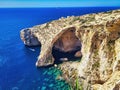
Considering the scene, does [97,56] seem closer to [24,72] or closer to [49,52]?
[24,72]

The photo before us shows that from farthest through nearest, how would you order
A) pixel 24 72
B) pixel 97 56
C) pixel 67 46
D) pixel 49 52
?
1. pixel 67 46
2. pixel 49 52
3. pixel 24 72
4. pixel 97 56

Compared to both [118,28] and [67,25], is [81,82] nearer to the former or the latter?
[118,28]

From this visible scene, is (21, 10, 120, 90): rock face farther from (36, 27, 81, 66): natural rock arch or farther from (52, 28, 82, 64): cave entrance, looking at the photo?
(52, 28, 82, 64): cave entrance

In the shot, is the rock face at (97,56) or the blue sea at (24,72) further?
the blue sea at (24,72)

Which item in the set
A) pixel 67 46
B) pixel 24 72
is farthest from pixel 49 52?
pixel 24 72

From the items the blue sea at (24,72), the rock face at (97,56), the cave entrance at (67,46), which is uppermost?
the rock face at (97,56)

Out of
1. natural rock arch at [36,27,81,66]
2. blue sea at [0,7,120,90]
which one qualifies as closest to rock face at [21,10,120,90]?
natural rock arch at [36,27,81,66]

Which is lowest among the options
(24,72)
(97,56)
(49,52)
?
(24,72)

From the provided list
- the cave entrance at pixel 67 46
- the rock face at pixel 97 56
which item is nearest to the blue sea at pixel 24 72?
the rock face at pixel 97 56

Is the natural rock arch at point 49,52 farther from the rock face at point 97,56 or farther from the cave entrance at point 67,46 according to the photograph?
the cave entrance at point 67,46
